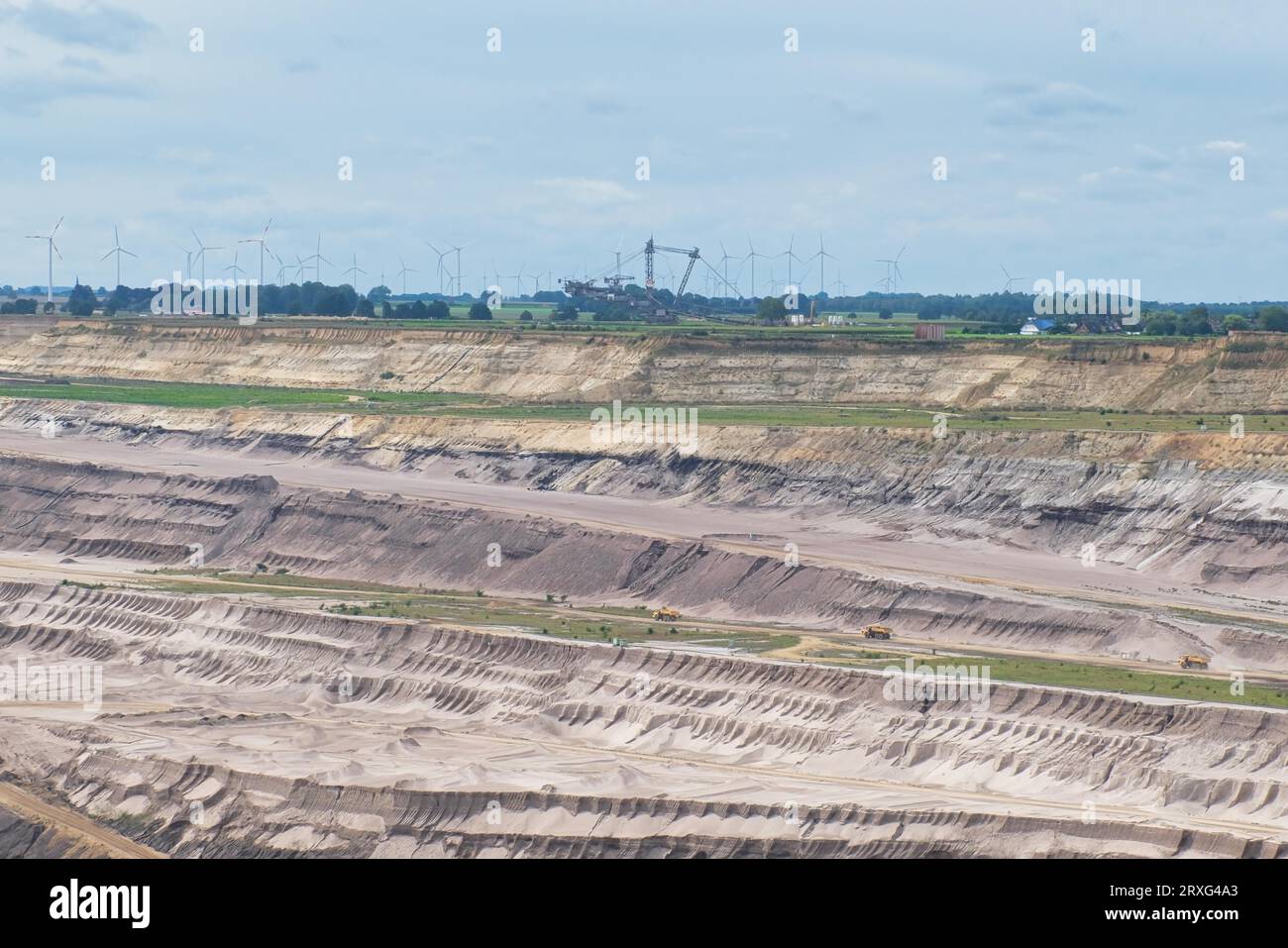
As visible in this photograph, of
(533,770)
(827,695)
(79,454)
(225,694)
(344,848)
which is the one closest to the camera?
(344,848)

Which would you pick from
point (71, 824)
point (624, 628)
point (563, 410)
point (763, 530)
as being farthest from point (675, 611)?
point (563, 410)

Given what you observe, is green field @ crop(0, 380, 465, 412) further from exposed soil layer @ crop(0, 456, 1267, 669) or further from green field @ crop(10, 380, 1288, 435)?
exposed soil layer @ crop(0, 456, 1267, 669)

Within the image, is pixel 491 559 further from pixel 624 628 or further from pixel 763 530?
pixel 624 628

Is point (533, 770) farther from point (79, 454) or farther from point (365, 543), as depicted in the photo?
point (79, 454)

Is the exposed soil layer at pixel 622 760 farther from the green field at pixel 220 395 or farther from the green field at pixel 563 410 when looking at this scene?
the green field at pixel 220 395

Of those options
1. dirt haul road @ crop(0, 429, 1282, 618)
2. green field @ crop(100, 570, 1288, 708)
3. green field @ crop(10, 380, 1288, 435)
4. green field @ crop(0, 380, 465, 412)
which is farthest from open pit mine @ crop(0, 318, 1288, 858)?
green field @ crop(0, 380, 465, 412)
